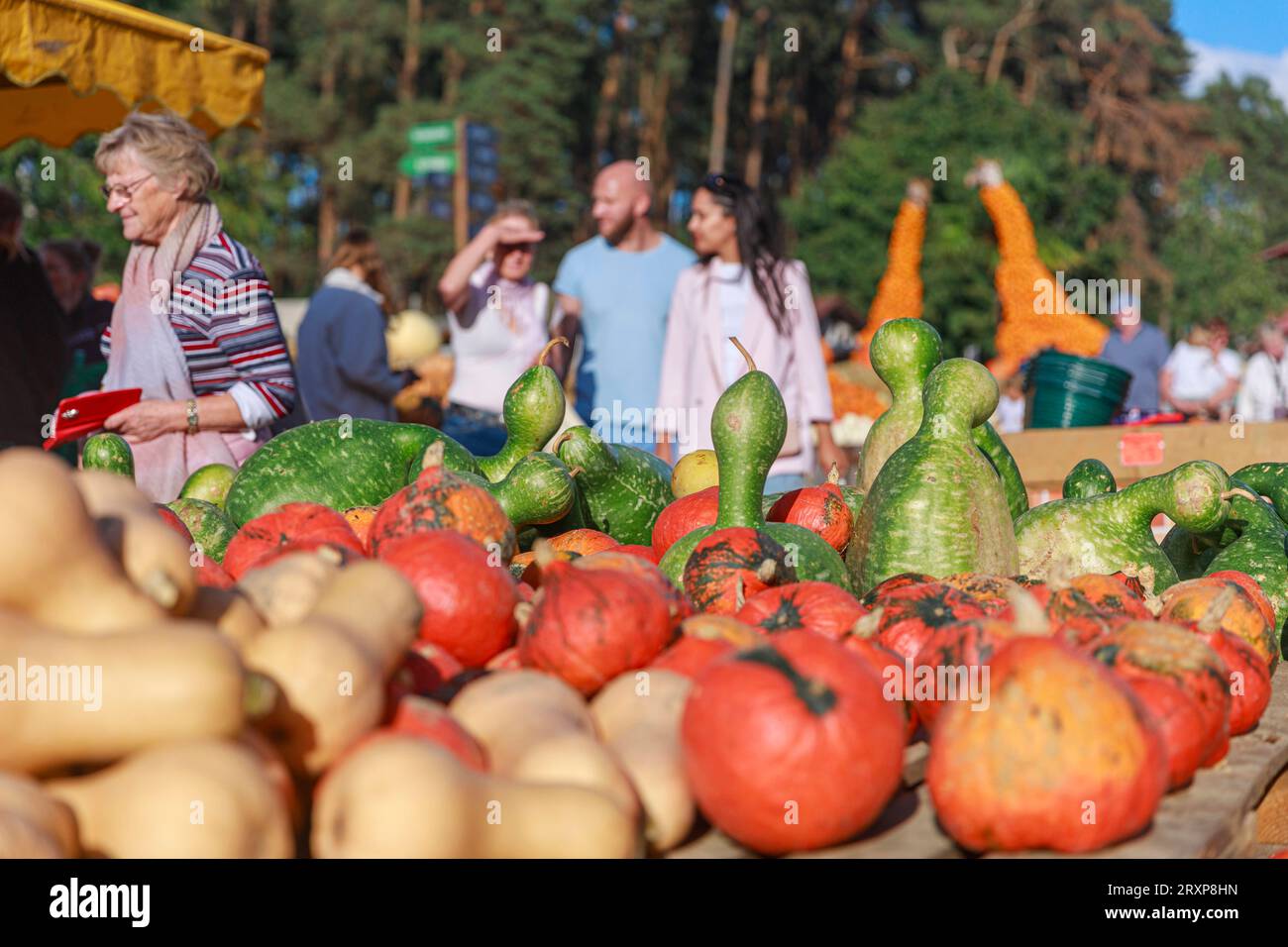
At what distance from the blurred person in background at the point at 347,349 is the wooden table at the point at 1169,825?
5.18 m

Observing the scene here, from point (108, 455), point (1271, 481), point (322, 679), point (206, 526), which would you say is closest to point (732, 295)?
point (1271, 481)

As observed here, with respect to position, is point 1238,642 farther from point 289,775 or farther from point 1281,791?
point 289,775

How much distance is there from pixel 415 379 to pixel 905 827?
6159mm

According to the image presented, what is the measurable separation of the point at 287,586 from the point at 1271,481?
2794 mm

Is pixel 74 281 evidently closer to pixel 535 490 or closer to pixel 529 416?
pixel 529 416

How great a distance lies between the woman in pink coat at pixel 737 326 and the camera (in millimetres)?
5332

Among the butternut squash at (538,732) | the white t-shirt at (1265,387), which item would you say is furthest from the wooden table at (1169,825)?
the white t-shirt at (1265,387)

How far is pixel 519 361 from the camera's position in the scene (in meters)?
6.97

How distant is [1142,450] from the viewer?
20.0ft

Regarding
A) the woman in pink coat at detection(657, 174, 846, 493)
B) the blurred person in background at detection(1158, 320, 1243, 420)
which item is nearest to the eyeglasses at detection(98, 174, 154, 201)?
the woman in pink coat at detection(657, 174, 846, 493)

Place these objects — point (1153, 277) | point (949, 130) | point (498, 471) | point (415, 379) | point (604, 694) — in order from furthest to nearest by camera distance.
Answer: point (1153, 277) → point (949, 130) → point (415, 379) → point (498, 471) → point (604, 694)

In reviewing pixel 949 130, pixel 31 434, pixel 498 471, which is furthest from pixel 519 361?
pixel 949 130

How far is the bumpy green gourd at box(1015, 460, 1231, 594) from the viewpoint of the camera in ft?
9.37

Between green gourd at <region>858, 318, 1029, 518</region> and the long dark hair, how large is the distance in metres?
2.14
